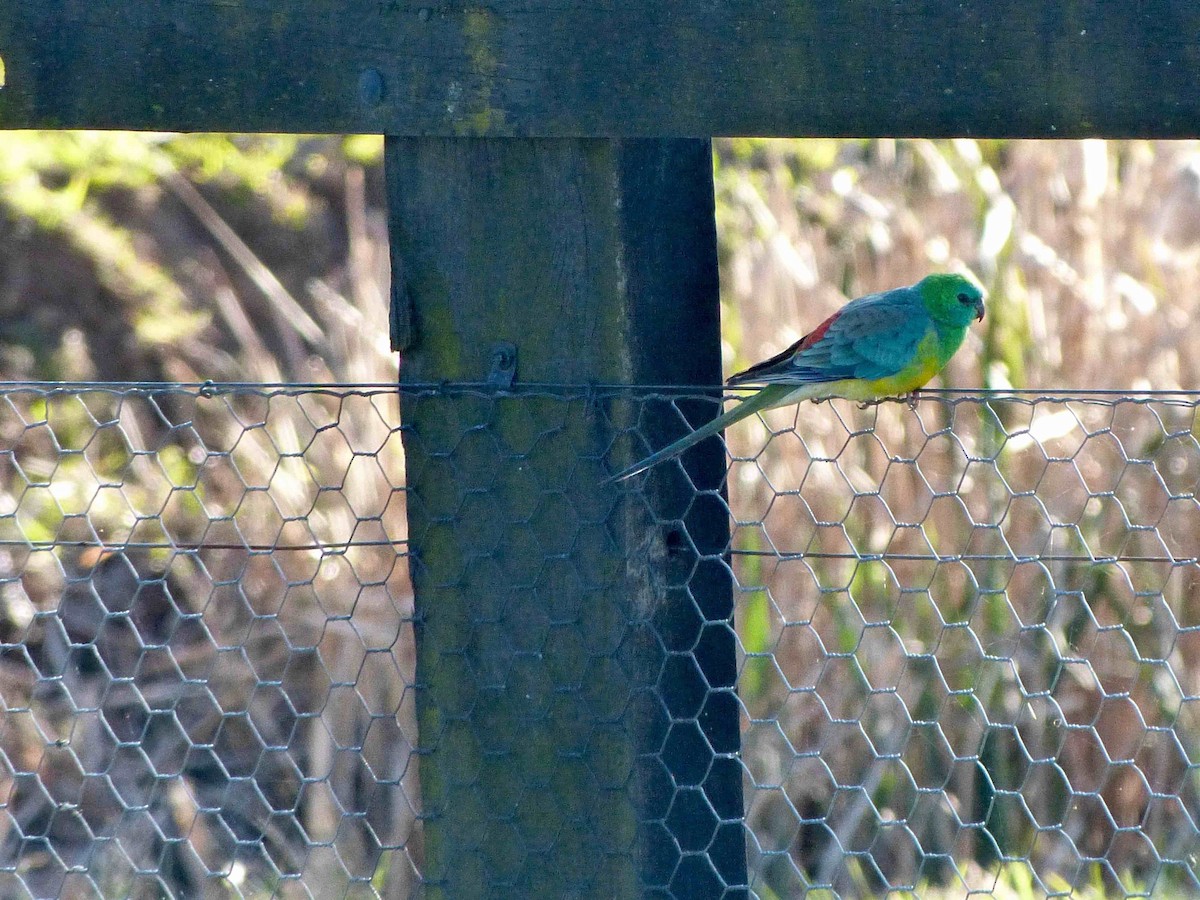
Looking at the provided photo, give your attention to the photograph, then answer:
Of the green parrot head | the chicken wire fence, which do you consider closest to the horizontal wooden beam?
the green parrot head

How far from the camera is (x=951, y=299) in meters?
3.25

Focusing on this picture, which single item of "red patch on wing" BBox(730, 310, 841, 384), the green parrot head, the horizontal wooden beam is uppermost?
the horizontal wooden beam

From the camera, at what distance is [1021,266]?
4.71m

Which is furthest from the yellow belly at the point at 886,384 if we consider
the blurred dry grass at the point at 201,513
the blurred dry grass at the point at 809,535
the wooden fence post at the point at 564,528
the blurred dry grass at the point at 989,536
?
the blurred dry grass at the point at 201,513

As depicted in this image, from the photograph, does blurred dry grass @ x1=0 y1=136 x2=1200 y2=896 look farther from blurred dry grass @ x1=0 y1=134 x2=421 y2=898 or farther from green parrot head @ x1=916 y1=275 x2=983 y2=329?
green parrot head @ x1=916 y1=275 x2=983 y2=329

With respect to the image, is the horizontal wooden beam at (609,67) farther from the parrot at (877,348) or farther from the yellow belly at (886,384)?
the yellow belly at (886,384)

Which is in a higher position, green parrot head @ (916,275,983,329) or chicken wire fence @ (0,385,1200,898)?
green parrot head @ (916,275,983,329)

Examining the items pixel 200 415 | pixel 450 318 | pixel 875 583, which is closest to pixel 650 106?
pixel 450 318

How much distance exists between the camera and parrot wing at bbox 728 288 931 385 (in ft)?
9.38

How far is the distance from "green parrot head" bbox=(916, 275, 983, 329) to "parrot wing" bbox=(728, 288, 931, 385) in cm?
6

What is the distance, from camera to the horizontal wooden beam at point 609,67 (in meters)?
1.84

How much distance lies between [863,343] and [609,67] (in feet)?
3.95

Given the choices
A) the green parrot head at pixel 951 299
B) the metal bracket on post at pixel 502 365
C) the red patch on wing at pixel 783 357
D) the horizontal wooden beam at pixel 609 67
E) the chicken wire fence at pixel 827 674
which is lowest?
the chicken wire fence at pixel 827 674

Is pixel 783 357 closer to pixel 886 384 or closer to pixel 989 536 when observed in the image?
pixel 886 384
